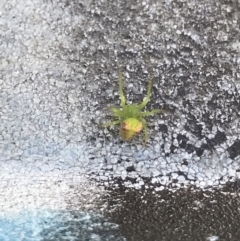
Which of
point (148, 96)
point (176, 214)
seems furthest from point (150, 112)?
point (176, 214)

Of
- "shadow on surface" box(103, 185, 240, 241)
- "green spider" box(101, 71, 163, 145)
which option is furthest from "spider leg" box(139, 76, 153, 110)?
"shadow on surface" box(103, 185, 240, 241)

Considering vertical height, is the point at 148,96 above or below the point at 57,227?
above

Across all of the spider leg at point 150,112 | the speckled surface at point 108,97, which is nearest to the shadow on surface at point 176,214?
the speckled surface at point 108,97

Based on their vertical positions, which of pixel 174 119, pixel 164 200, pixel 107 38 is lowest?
pixel 164 200

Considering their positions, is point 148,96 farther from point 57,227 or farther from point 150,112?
point 57,227

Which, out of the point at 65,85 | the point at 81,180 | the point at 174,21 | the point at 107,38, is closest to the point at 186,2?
the point at 174,21

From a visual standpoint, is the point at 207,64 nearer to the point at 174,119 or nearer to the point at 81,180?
the point at 174,119

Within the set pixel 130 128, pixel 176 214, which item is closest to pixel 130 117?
pixel 130 128
